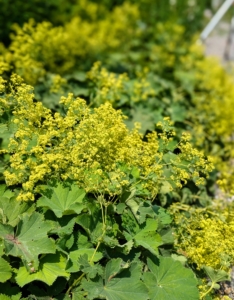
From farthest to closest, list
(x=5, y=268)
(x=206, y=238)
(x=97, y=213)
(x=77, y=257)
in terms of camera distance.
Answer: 1. (x=206, y=238)
2. (x=97, y=213)
3. (x=77, y=257)
4. (x=5, y=268)

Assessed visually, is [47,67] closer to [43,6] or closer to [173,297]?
[43,6]

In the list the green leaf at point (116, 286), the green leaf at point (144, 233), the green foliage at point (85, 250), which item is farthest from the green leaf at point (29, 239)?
the green leaf at point (144, 233)

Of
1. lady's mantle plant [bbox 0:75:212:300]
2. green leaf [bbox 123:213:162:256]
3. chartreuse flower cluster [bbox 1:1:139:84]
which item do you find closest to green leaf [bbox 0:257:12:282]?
lady's mantle plant [bbox 0:75:212:300]

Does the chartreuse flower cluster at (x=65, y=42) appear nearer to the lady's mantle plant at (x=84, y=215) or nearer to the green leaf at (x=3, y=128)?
the green leaf at (x=3, y=128)

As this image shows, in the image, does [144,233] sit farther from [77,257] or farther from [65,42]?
[65,42]

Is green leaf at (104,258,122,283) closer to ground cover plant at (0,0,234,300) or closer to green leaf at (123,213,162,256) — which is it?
ground cover plant at (0,0,234,300)

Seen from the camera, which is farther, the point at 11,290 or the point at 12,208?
the point at 12,208

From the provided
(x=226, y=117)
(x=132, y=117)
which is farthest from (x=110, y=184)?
(x=226, y=117)

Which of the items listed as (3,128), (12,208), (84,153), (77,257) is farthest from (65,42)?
(77,257)
